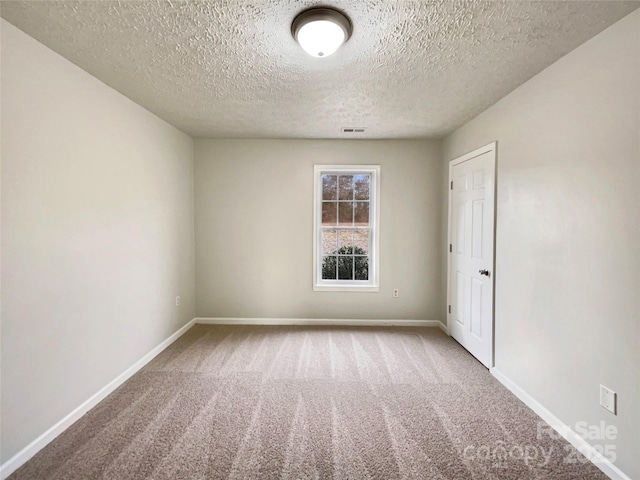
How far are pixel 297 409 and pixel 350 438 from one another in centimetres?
46

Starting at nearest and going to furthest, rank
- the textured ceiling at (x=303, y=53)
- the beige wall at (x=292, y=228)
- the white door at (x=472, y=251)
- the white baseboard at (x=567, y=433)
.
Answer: the textured ceiling at (x=303, y=53)
the white baseboard at (x=567, y=433)
the white door at (x=472, y=251)
the beige wall at (x=292, y=228)

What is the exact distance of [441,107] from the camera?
2730 millimetres

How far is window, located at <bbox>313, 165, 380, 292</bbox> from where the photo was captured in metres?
3.92

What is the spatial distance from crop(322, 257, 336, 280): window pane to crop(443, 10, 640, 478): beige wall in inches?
80.6

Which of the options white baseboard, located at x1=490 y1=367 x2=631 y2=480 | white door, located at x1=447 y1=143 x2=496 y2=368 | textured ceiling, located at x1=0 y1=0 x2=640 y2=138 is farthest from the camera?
white door, located at x1=447 y1=143 x2=496 y2=368

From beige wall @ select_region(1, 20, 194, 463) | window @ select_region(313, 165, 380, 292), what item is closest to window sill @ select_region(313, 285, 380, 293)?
window @ select_region(313, 165, 380, 292)

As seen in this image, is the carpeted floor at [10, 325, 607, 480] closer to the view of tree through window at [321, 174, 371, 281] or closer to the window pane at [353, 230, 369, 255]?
the view of tree through window at [321, 174, 371, 281]

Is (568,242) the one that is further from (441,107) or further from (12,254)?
(12,254)

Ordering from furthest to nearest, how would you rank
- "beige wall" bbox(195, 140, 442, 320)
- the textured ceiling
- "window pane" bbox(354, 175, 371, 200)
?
1. "window pane" bbox(354, 175, 371, 200)
2. "beige wall" bbox(195, 140, 442, 320)
3. the textured ceiling

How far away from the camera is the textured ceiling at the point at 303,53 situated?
1479mm

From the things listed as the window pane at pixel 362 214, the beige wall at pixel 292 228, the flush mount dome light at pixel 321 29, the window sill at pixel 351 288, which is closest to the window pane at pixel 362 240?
the window pane at pixel 362 214

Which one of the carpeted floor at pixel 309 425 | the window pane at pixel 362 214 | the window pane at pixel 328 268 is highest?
the window pane at pixel 362 214

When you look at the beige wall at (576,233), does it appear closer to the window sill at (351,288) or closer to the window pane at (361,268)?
the window sill at (351,288)

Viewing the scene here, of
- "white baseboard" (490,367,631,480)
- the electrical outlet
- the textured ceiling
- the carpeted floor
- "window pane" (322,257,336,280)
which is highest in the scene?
the textured ceiling
